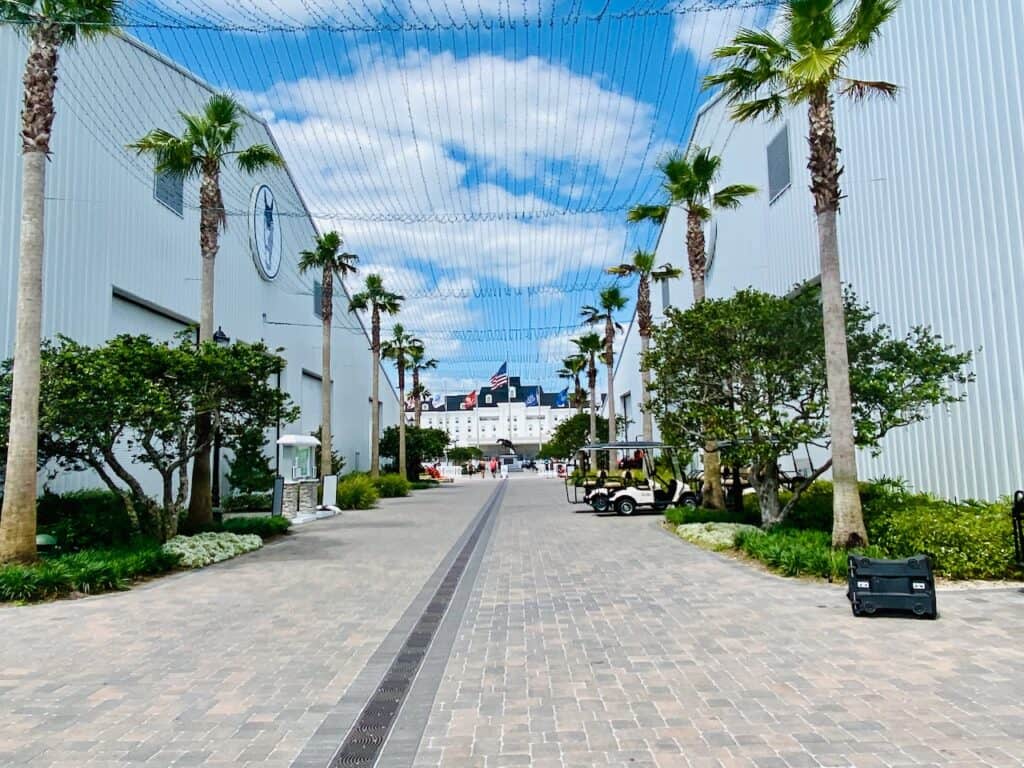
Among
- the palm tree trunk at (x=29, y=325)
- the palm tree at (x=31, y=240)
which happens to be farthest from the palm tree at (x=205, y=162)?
the palm tree trunk at (x=29, y=325)

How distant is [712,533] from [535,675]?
9217mm

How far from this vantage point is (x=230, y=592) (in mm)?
10203

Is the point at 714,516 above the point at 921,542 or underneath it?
underneath

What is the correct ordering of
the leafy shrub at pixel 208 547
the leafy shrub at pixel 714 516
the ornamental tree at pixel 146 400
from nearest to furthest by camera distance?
the ornamental tree at pixel 146 400 → the leafy shrub at pixel 208 547 → the leafy shrub at pixel 714 516

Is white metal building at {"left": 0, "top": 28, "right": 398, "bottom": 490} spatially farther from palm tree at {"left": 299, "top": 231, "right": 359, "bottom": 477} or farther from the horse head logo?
palm tree at {"left": 299, "top": 231, "right": 359, "bottom": 477}

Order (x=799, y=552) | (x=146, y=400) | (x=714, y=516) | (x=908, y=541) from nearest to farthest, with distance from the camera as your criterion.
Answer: (x=908, y=541) → (x=799, y=552) → (x=146, y=400) → (x=714, y=516)

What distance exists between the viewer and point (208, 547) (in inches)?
545

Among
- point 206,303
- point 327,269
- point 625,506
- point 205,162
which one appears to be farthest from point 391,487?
point 205,162

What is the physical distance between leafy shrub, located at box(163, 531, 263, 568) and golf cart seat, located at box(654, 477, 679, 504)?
11743 millimetres

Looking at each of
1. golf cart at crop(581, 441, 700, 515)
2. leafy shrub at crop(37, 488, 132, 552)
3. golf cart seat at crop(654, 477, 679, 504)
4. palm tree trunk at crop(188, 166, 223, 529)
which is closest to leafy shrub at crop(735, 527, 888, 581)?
golf cart at crop(581, 441, 700, 515)

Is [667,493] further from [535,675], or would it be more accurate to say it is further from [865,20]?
[535,675]

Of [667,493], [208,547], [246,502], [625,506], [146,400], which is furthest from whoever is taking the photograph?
[246,502]

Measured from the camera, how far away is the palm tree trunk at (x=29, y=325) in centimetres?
1034

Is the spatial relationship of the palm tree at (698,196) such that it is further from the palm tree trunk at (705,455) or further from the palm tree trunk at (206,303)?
the palm tree trunk at (206,303)
